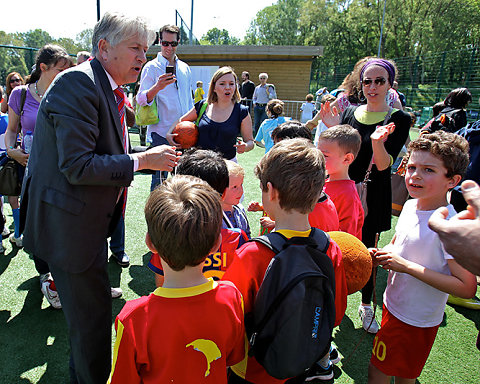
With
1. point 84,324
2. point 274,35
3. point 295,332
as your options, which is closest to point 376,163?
point 295,332

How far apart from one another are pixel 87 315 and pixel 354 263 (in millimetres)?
1561

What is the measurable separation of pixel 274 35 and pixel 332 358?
228ft

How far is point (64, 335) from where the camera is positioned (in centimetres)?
288

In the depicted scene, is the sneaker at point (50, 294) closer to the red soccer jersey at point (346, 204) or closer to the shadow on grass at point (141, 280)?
the shadow on grass at point (141, 280)

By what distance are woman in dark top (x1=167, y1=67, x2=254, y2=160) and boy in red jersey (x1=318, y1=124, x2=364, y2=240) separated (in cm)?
144

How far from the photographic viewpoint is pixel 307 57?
727 inches

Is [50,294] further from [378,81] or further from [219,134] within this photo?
[378,81]

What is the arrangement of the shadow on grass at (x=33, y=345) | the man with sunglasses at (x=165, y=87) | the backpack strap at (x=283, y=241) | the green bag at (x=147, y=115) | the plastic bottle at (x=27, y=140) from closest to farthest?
the backpack strap at (x=283, y=241) → the shadow on grass at (x=33, y=345) → the plastic bottle at (x=27, y=140) → the green bag at (x=147, y=115) → the man with sunglasses at (x=165, y=87)

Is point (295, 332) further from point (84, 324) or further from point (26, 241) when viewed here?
point (26, 241)

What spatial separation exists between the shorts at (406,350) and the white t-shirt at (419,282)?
58mm

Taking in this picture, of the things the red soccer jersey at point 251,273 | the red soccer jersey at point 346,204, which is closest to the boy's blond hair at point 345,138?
the red soccer jersey at point 346,204

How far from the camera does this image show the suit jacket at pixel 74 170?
5.58 ft

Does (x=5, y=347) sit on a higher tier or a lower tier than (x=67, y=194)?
lower

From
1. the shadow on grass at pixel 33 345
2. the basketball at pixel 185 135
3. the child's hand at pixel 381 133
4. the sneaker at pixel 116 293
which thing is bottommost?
the shadow on grass at pixel 33 345
